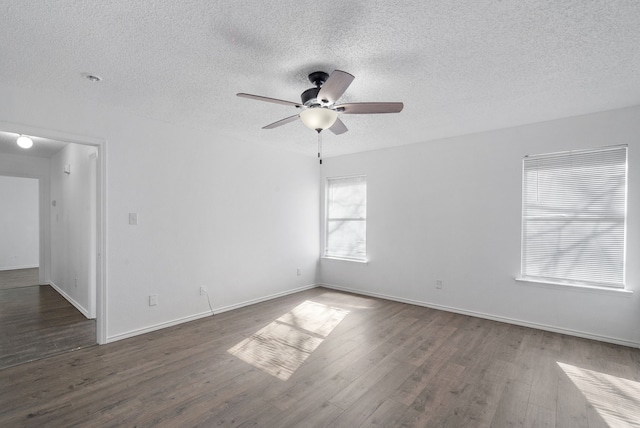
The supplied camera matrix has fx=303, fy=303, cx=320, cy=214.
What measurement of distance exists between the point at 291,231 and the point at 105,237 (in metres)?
2.76

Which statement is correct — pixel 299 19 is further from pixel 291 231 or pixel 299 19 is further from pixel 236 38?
pixel 291 231

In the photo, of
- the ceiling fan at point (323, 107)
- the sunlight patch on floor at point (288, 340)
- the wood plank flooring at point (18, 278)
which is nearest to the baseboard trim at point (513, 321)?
the sunlight patch on floor at point (288, 340)

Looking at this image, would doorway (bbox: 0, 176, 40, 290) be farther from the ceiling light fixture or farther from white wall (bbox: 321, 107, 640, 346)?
white wall (bbox: 321, 107, 640, 346)

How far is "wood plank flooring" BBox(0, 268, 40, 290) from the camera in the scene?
5.91 m

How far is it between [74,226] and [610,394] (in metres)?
6.49

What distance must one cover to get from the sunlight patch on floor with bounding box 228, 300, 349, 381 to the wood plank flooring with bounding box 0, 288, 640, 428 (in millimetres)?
21

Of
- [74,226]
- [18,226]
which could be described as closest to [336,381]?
[74,226]

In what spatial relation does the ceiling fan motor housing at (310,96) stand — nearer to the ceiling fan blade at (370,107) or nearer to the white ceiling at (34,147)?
the ceiling fan blade at (370,107)

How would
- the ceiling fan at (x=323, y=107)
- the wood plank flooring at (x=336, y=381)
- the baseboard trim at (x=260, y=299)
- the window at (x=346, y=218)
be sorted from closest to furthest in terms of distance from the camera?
1. the wood plank flooring at (x=336, y=381)
2. the ceiling fan at (x=323, y=107)
3. the baseboard trim at (x=260, y=299)
4. the window at (x=346, y=218)

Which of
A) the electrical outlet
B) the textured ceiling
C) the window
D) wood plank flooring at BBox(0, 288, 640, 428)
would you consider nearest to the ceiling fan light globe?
the textured ceiling

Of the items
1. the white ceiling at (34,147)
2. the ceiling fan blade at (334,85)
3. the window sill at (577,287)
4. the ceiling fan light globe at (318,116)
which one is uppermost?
the white ceiling at (34,147)

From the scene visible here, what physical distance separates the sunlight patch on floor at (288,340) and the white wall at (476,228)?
129cm

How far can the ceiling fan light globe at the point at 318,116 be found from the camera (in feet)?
7.79

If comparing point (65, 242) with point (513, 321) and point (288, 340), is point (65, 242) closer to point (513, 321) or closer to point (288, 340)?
point (288, 340)
